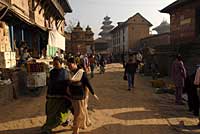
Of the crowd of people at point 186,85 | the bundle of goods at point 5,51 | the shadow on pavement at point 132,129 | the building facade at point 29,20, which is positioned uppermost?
the building facade at point 29,20

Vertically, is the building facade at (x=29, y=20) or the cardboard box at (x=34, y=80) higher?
the building facade at (x=29, y=20)

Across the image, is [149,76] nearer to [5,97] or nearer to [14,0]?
[14,0]

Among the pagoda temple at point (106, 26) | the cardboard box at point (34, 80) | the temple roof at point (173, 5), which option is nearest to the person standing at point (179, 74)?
the cardboard box at point (34, 80)

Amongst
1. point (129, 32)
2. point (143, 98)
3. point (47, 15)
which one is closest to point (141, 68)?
point (47, 15)

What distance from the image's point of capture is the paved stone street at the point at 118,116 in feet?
24.0

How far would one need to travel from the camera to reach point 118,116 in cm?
867

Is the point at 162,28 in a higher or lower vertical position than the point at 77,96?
higher

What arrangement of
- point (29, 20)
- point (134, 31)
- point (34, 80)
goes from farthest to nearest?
point (134, 31) → point (29, 20) → point (34, 80)

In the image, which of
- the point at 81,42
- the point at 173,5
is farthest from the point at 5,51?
the point at 81,42

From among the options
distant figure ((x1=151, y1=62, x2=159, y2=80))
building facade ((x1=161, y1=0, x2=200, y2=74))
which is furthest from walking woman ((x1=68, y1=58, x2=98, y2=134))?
distant figure ((x1=151, y1=62, x2=159, y2=80))

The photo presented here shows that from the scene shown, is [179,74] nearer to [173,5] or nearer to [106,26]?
[173,5]

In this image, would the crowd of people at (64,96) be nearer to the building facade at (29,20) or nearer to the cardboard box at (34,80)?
the cardboard box at (34,80)

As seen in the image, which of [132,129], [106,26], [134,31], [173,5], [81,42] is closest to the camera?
[132,129]

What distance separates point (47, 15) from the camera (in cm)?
2439
